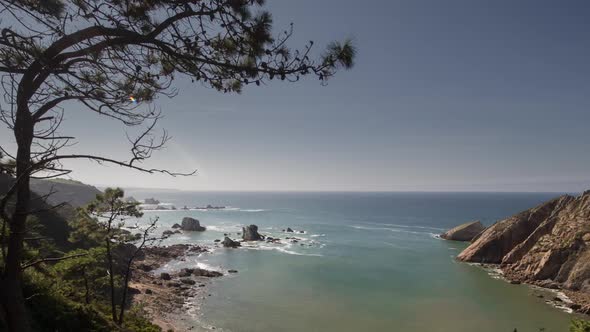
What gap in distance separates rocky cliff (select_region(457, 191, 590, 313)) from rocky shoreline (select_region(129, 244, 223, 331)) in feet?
120

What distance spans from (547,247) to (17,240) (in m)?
53.4

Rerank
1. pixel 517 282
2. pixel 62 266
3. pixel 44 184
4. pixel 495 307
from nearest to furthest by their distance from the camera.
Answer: pixel 62 266, pixel 495 307, pixel 517 282, pixel 44 184

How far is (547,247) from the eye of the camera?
139ft

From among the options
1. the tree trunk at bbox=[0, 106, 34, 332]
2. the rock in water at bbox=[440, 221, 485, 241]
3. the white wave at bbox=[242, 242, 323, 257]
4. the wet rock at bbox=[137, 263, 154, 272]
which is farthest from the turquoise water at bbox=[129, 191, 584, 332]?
the tree trunk at bbox=[0, 106, 34, 332]

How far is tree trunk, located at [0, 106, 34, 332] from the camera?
4113 millimetres

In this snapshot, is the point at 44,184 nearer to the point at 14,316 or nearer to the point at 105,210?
the point at 105,210

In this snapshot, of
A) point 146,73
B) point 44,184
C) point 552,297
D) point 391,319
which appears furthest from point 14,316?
point 44,184

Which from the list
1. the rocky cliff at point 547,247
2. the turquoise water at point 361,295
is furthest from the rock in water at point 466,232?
the rocky cliff at point 547,247

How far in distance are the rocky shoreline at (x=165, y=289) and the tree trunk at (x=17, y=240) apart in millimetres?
19751

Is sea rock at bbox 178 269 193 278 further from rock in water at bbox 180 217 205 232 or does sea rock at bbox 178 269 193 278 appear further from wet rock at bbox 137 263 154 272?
rock in water at bbox 180 217 205 232

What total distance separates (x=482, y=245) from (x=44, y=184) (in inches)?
5435

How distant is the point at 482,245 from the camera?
5184 centimetres

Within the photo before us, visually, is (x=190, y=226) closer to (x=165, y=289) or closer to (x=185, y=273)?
(x=185, y=273)

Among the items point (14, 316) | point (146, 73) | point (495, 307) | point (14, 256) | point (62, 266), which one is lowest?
point (495, 307)
